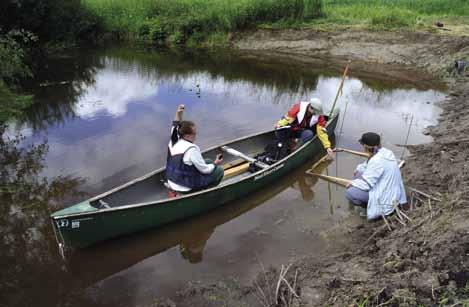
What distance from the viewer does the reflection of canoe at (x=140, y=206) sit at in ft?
16.6

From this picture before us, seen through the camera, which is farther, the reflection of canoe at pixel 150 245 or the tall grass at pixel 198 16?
the tall grass at pixel 198 16

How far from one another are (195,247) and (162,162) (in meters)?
2.58

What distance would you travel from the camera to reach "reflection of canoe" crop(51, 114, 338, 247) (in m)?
5.05

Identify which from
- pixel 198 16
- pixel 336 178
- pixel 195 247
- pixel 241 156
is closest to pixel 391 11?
pixel 198 16

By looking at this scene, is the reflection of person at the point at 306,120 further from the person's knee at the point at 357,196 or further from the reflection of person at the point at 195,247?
the reflection of person at the point at 195,247

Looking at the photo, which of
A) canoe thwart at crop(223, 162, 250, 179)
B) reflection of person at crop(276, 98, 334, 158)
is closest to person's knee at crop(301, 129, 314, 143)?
reflection of person at crop(276, 98, 334, 158)

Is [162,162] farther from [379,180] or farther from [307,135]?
[379,180]

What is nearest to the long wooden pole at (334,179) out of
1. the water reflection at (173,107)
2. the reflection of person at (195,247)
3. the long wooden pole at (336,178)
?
the long wooden pole at (336,178)

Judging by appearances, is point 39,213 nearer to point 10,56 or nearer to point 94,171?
point 94,171

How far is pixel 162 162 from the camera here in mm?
7926

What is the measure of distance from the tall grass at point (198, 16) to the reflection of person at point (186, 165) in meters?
13.6

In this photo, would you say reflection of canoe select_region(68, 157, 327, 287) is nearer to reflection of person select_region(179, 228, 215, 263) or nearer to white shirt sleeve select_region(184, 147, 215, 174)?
reflection of person select_region(179, 228, 215, 263)

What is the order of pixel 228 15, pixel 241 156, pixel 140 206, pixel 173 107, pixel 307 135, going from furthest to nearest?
pixel 228 15, pixel 173 107, pixel 307 135, pixel 241 156, pixel 140 206

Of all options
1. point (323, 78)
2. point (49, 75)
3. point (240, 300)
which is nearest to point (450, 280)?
point (240, 300)
